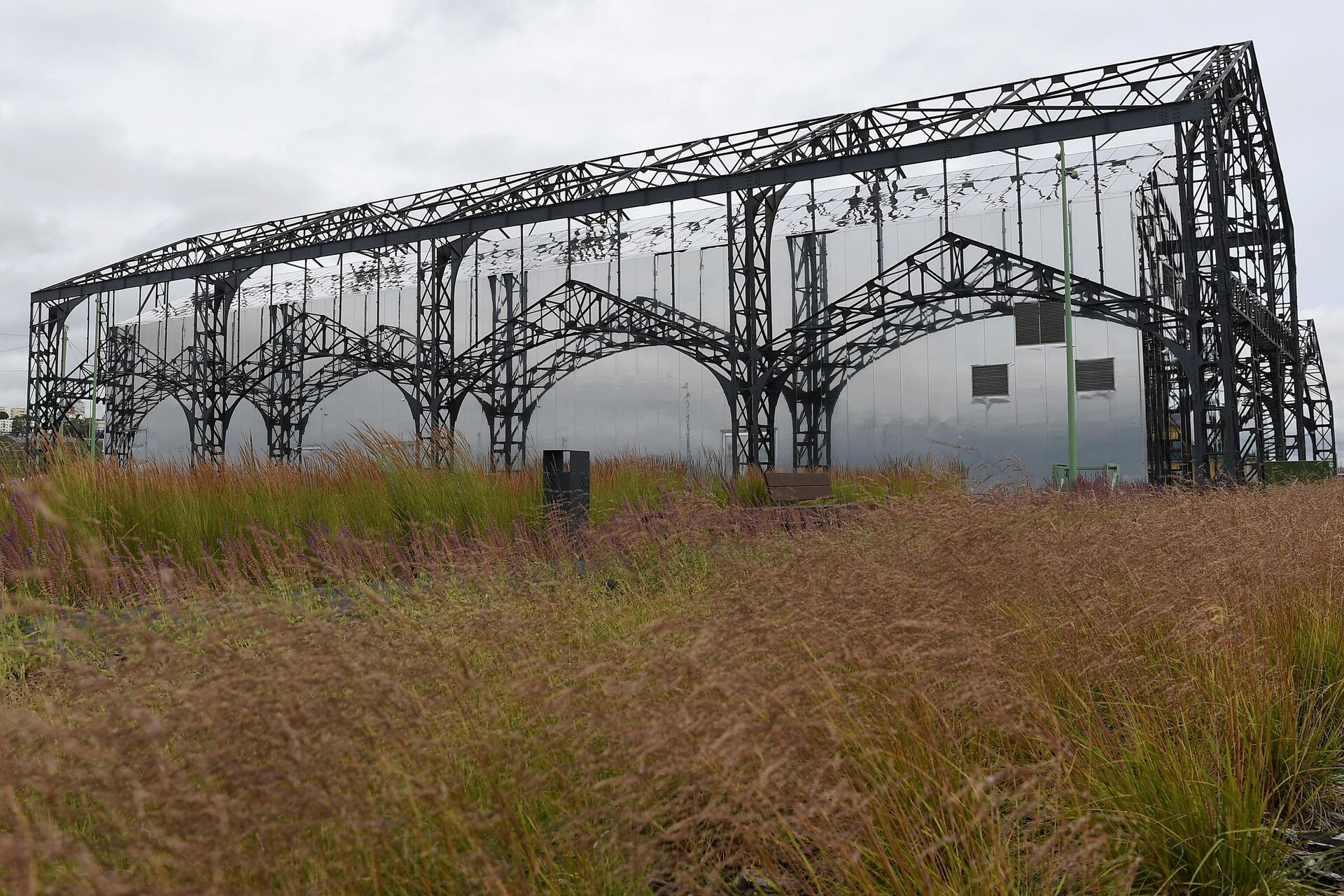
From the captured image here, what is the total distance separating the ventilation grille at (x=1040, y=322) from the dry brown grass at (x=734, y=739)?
17.9 m

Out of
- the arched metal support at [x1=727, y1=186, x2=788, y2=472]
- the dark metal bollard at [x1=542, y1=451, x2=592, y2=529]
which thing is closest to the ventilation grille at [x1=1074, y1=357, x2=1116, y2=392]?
the arched metal support at [x1=727, y1=186, x2=788, y2=472]

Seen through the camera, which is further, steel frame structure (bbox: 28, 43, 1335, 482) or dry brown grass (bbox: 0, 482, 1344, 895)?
steel frame structure (bbox: 28, 43, 1335, 482)

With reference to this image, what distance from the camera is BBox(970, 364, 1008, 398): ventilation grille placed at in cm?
2078

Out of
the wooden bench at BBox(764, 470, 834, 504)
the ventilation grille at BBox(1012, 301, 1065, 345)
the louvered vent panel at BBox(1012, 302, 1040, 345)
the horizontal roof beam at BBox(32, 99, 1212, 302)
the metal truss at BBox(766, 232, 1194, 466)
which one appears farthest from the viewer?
the louvered vent panel at BBox(1012, 302, 1040, 345)

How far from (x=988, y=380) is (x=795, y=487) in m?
12.8

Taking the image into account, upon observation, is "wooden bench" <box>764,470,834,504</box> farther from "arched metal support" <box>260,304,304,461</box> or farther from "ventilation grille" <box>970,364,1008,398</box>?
"arched metal support" <box>260,304,304,461</box>

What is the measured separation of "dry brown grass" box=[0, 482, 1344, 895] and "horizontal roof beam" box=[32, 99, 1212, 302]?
1505cm

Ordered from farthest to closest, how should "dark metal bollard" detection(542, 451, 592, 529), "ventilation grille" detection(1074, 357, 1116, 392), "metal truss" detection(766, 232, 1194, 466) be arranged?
"ventilation grille" detection(1074, 357, 1116, 392), "metal truss" detection(766, 232, 1194, 466), "dark metal bollard" detection(542, 451, 592, 529)

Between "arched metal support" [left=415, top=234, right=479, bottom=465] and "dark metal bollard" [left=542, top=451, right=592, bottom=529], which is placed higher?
"arched metal support" [left=415, top=234, right=479, bottom=465]

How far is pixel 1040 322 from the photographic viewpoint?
2034 centimetres

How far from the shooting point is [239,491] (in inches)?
266

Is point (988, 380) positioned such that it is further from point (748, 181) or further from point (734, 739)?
point (734, 739)

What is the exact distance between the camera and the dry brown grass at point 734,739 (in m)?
1.46

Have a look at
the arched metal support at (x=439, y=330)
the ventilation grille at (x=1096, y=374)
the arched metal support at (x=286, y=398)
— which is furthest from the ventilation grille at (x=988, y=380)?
the arched metal support at (x=286, y=398)
